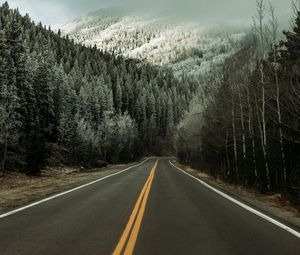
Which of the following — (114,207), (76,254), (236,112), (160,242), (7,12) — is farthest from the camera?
(7,12)

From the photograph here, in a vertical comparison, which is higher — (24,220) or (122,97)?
(122,97)

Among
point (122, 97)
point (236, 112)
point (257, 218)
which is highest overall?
point (122, 97)

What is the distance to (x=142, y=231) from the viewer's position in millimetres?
8461

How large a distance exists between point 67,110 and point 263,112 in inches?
2488

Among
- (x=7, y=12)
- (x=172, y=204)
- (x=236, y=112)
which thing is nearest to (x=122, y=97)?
(x=7, y=12)

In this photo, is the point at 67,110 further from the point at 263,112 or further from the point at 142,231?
the point at 142,231

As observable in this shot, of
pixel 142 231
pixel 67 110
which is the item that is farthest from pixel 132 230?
pixel 67 110

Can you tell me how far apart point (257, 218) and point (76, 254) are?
5.35m

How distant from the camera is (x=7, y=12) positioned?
183500 mm

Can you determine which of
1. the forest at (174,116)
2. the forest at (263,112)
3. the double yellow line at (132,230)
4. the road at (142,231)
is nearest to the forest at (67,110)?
the forest at (174,116)

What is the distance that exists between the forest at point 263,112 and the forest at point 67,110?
18.7m

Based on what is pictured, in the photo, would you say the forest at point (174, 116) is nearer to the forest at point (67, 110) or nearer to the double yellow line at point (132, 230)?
the forest at point (67, 110)

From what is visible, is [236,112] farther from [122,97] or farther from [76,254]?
[122,97]

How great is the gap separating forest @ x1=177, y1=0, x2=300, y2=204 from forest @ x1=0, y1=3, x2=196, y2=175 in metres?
18.7
